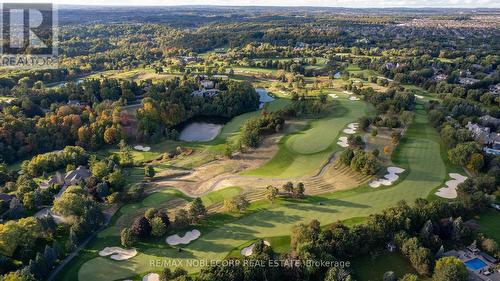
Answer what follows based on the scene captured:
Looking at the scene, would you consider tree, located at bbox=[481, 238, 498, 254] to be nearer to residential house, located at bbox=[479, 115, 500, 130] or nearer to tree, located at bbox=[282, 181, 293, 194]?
tree, located at bbox=[282, 181, 293, 194]

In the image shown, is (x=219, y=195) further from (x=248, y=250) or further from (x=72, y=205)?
(x=72, y=205)

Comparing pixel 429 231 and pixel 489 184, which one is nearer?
pixel 429 231

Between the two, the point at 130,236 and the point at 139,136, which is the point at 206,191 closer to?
the point at 130,236

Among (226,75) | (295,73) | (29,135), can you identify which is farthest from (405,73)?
(29,135)

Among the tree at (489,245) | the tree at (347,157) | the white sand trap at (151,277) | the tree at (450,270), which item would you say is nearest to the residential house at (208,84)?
the tree at (347,157)

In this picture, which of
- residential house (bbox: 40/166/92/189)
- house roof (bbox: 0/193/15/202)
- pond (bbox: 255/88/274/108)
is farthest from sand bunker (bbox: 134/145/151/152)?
pond (bbox: 255/88/274/108)
